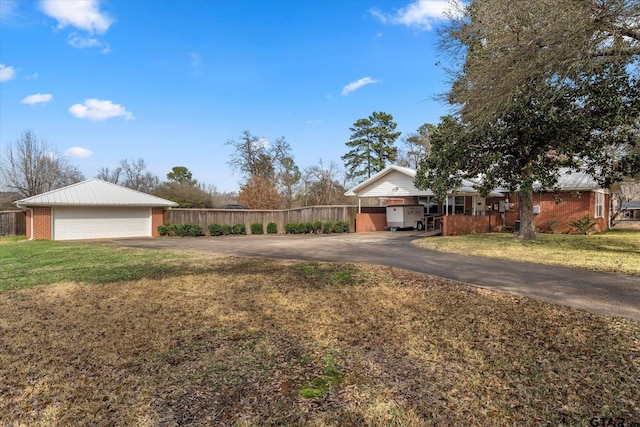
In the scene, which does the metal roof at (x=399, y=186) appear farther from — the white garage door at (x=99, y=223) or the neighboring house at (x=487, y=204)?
the white garage door at (x=99, y=223)

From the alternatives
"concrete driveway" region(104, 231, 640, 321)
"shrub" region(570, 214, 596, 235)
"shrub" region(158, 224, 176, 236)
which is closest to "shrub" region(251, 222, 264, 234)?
"shrub" region(158, 224, 176, 236)

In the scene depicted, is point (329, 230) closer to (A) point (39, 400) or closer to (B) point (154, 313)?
(B) point (154, 313)

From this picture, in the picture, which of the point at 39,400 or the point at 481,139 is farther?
the point at 481,139

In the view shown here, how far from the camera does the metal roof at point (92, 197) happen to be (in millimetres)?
17641

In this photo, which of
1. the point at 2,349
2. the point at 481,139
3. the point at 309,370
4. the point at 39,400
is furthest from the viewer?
the point at 481,139

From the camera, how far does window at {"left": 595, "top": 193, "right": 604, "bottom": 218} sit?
18.7 m

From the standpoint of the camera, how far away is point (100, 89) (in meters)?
15.3

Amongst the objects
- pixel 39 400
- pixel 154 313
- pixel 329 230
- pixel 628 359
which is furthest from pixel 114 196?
pixel 628 359

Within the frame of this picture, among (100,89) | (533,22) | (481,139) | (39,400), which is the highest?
(100,89)

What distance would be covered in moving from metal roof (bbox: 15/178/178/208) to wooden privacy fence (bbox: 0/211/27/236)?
12.6 feet

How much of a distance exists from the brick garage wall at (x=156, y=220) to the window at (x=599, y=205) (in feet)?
78.2

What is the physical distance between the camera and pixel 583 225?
54.1 feet

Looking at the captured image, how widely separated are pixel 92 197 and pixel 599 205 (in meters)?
27.5

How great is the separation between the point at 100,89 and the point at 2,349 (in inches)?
582
